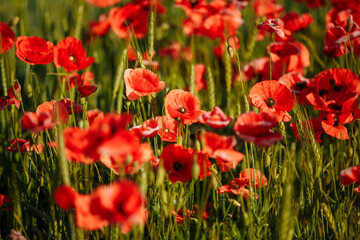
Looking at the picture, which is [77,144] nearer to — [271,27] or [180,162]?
[180,162]

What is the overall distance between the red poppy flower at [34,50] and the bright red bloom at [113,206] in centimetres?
55

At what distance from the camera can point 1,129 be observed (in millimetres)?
1540

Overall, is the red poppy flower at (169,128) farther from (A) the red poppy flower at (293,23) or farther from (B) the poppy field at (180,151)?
(A) the red poppy flower at (293,23)

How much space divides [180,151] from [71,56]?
56cm

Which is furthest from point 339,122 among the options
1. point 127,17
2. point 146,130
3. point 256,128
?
point 127,17

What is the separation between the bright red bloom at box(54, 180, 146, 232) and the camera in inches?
25.8

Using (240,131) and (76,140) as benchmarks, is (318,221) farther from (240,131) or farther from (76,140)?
(76,140)

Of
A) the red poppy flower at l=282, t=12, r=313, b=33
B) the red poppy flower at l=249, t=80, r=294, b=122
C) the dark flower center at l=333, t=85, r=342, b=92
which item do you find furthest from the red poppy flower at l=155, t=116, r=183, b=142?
the red poppy flower at l=282, t=12, r=313, b=33

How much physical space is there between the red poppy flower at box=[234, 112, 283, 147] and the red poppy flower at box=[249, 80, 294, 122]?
243mm

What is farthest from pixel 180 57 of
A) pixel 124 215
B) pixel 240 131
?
pixel 124 215

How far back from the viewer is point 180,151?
98cm

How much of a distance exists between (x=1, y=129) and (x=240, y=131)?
1.06 metres

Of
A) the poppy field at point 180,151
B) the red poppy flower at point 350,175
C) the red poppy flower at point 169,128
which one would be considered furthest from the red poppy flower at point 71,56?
the red poppy flower at point 350,175

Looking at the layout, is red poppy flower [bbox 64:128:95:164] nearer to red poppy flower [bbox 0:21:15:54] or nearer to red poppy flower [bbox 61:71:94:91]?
red poppy flower [bbox 61:71:94:91]
